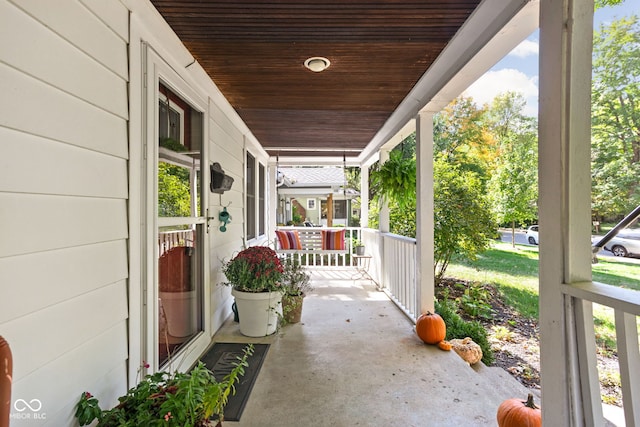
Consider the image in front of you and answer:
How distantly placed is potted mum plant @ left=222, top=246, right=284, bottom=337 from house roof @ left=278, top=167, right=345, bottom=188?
7016mm

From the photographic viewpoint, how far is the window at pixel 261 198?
528 centimetres

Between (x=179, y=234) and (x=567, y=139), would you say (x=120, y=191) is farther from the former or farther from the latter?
(x=567, y=139)

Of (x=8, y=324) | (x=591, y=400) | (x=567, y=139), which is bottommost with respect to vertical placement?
(x=591, y=400)

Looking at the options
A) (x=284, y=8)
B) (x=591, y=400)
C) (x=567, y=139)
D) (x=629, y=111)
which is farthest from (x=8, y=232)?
(x=629, y=111)

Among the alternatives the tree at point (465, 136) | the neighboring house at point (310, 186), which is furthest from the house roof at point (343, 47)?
the tree at point (465, 136)

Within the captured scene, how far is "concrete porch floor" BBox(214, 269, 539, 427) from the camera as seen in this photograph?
1.72m

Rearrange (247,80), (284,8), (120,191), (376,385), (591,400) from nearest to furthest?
(591,400) → (120,191) → (284,8) → (376,385) → (247,80)

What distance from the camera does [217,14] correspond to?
1688 millimetres

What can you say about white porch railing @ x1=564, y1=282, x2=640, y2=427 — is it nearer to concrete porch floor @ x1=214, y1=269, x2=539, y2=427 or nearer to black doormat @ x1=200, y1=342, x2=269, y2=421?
concrete porch floor @ x1=214, y1=269, x2=539, y2=427

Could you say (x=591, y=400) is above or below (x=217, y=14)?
below


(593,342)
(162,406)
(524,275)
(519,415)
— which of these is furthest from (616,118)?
(524,275)

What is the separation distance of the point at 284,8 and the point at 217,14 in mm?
388

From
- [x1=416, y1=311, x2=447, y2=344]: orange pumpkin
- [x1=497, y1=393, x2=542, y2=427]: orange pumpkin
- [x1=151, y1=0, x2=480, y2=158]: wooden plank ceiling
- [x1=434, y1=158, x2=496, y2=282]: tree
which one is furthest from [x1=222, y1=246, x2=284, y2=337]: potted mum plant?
[x1=434, y1=158, x2=496, y2=282]: tree

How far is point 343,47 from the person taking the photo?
79.4 inches
